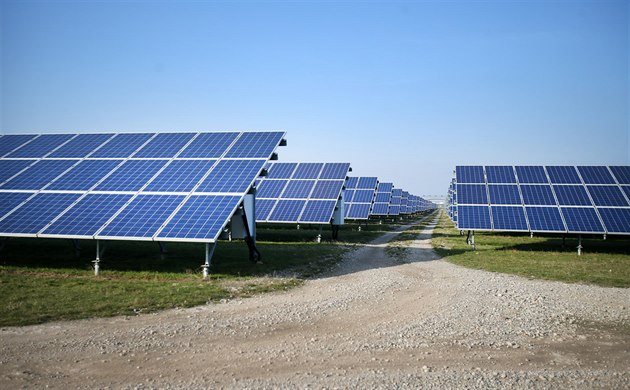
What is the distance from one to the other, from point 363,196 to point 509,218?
23680mm

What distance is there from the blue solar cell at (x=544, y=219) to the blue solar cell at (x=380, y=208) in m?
31.2

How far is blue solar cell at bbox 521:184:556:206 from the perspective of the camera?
1112 inches

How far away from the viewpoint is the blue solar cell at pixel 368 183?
5241cm

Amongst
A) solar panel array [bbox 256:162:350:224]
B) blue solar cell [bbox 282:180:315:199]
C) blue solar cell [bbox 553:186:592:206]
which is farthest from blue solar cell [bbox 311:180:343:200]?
blue solar cell [bbox 553:186:592:206]

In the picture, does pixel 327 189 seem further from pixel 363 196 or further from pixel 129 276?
pixel 129 276

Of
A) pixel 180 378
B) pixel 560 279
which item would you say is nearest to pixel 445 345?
pixel 180 378

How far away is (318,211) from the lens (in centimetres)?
3197

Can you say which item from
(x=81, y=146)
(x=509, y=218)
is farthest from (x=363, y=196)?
(x=81, y=146)

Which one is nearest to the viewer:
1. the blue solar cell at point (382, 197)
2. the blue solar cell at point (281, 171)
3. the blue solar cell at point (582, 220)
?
the blue solar cell at point (582, 220)

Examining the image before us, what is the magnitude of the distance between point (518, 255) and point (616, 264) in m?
4.74

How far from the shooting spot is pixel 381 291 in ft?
49.4

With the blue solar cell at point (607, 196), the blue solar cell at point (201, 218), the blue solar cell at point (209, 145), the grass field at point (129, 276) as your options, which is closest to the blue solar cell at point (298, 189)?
the grass field at point (129, 276)

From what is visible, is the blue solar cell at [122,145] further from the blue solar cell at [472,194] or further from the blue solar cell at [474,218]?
the blue solar cell at [472,194]

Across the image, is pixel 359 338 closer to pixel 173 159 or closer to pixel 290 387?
pixel 290 387
